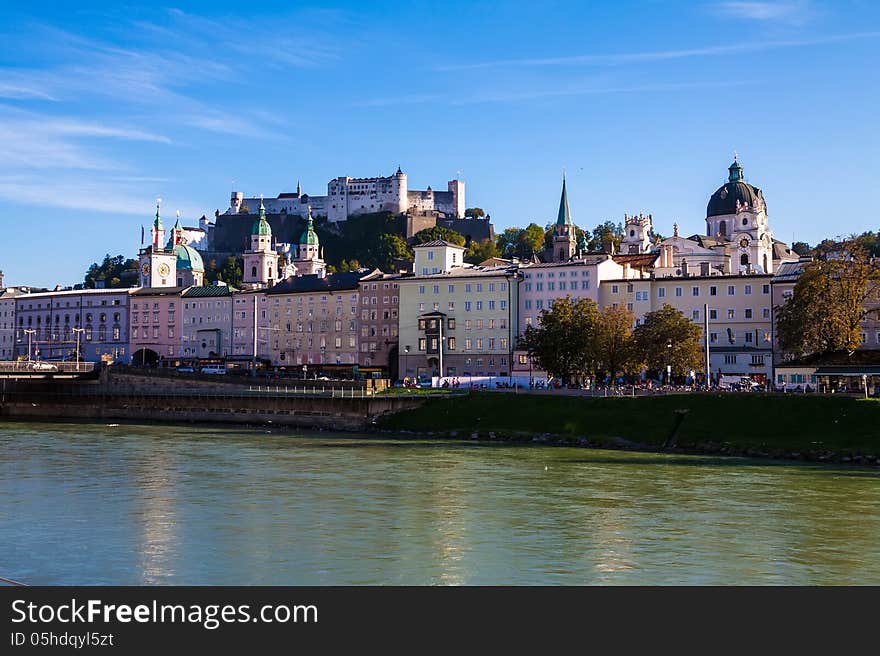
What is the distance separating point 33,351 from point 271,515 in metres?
127

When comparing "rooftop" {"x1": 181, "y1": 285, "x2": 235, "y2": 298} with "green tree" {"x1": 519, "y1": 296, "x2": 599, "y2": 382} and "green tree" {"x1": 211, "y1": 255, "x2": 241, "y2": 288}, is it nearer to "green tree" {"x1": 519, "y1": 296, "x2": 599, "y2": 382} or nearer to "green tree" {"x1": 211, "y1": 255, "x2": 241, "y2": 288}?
"green tree" {"x1": 211, "y1": 255, "x2": 241, "y2": 288}

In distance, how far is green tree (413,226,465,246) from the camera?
180637 mm

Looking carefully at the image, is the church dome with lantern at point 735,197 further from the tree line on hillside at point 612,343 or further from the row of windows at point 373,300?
the tree line on hillside at point 612,343

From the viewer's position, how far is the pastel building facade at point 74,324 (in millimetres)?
142750

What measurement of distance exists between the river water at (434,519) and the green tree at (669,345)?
2213 centimetres

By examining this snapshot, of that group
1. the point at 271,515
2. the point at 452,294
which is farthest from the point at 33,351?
the point at 271,515

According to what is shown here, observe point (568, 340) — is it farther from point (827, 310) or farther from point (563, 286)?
point (563, 286)

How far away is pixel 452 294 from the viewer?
106m

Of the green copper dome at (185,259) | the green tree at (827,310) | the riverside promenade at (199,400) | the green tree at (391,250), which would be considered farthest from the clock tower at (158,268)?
the green tree at (827,310)

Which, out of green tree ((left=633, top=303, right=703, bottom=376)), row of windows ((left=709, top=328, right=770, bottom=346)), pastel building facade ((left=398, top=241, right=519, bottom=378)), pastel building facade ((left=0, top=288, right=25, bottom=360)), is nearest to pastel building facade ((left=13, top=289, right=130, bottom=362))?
pastel building facade ((left=0, top=288, right=25, bottom=360))

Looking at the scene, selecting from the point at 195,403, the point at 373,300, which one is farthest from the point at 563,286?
the point at 195,403

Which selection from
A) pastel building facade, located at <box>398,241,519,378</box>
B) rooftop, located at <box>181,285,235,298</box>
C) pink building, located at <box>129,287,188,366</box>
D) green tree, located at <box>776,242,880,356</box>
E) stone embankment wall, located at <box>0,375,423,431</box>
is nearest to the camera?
green tree, located at <box>776,242,880,356</box>

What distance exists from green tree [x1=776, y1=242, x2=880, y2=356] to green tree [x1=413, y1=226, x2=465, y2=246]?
106m

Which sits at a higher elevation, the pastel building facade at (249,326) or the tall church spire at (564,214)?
the tall church spire at (564,214)
